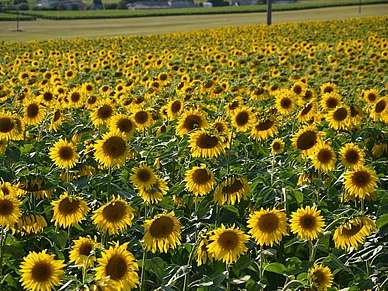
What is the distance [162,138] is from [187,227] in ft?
5.30

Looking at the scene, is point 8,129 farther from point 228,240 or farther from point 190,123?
point 228,240

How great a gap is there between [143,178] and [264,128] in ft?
4.40

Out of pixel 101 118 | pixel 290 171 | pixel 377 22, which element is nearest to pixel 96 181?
pixel 101 118

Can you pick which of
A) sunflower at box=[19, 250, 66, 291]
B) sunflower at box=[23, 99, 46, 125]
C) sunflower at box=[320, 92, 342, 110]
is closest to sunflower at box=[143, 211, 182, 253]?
sunflower at box=[19, 250, 66, 291]

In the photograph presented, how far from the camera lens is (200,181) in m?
4.14

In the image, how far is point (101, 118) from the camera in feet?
18.7

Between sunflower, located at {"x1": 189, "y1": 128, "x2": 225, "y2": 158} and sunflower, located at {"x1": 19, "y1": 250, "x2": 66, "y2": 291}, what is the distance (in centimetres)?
164

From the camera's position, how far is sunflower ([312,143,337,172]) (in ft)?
15.0

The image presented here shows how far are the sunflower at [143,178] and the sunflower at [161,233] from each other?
0.54 m

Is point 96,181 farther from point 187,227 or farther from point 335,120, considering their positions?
point 335,120

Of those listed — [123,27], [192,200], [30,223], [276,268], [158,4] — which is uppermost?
[30,223]

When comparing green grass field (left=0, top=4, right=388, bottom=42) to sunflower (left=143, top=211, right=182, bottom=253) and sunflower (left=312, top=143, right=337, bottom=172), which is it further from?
sunflower (left=143, top=211, right=182, bottom=253)

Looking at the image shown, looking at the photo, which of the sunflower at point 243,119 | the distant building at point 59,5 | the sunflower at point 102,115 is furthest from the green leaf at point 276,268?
the distant building at point 59,5

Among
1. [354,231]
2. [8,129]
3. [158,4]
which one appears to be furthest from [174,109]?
[158,4]
